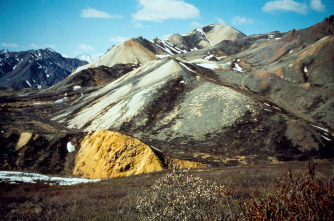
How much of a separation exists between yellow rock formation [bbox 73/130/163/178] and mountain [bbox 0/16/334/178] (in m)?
0.10

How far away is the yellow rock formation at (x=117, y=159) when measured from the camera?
67.8ft

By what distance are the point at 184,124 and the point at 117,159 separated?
1877 cm

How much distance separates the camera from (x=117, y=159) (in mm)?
21125

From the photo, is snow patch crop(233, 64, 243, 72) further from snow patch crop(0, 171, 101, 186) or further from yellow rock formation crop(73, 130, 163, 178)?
snow patch crop(0, 171, 101, 186)

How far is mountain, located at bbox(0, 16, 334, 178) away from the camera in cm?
2211

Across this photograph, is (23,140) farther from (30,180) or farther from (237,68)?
(237,68)

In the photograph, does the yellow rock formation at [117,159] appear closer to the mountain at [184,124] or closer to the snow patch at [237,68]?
the mountain at [184,124]

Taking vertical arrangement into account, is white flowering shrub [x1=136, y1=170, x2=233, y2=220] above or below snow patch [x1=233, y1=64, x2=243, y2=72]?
below

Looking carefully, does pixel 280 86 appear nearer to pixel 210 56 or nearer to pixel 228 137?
pixel 228 137

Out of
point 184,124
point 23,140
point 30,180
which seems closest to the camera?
point 30,180

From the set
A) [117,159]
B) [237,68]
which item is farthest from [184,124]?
[237,68]

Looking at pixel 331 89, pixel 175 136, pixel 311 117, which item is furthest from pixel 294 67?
pixel 175 136

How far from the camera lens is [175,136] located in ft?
115

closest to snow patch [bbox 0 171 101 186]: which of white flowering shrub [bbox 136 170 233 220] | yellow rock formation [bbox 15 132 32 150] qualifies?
yellow rock formation [bbox 15 132 32 150]
